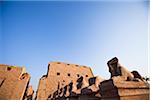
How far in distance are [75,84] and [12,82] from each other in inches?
346

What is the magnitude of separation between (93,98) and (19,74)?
15.3 metres

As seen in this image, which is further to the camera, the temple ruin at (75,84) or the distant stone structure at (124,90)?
the temple ruin at (75,84)

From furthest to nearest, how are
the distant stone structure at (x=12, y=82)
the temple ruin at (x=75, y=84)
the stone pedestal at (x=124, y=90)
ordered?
the distant stone structure at (x=12, y=82) → the temple ruin at (x=75, y=84) → the stone pedestal at (x=124, y=90)

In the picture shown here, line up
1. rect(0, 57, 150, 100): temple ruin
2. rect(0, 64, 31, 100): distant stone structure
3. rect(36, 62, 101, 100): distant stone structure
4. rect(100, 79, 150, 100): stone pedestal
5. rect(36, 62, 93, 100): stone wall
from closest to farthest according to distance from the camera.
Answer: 1. rect(100, 79, 150, 100): stone pedestal
2. rect(0, 57, 150, 100): temple ruin
3. rect(0, 64, 31, 100): distant stone structure
4. rect(36, 62, 101, 100): distant stone structure
5. rect(36, 62, 93, 100): stone wall

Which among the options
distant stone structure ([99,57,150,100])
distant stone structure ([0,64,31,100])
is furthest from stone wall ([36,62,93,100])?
distant stone structure ([99,57,150,100])

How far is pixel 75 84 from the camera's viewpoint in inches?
574

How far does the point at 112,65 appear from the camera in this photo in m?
5.54

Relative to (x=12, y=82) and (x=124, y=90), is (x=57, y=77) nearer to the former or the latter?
(x=12, y=82)

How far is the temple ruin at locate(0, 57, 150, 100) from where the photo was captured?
12.9ft

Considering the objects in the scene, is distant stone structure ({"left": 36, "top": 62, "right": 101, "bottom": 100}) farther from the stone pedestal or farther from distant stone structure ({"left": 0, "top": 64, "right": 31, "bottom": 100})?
the stone pedestal

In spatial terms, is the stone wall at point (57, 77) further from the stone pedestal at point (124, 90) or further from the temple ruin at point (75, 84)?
the stone pedestal at point (124, 90)

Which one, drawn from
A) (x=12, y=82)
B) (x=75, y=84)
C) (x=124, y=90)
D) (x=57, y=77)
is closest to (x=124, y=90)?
(x=124, y=90)

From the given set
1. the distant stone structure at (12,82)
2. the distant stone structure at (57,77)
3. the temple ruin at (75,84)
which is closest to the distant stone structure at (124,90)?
the temple ruin at (75,84)

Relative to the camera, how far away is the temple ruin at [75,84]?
12.9ft
